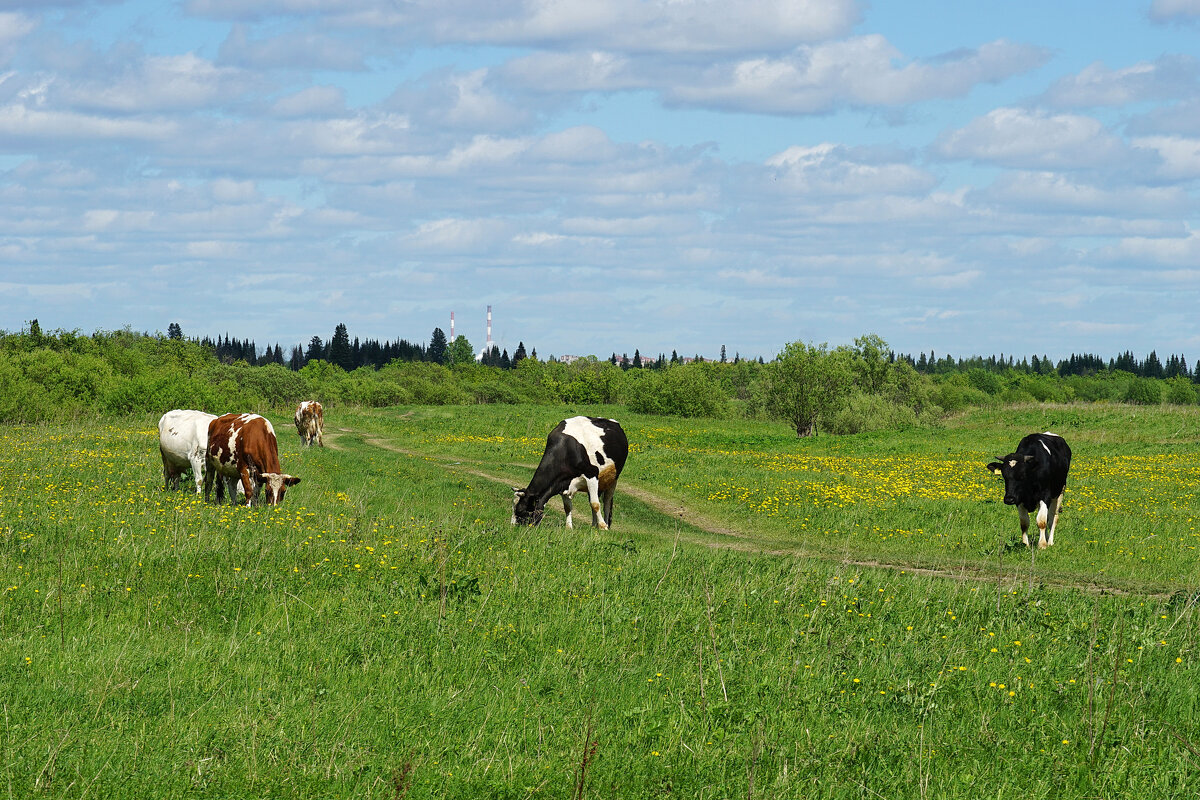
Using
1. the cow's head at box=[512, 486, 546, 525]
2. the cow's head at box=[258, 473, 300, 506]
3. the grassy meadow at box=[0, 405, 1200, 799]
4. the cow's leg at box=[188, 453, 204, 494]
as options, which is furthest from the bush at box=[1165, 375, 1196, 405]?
the cow's head at box=[258, 473, 300, 506]

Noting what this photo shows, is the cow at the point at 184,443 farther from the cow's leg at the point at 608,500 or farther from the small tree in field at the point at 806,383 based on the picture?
the small tree in field at the point at 806,383

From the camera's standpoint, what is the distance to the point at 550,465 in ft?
69.3

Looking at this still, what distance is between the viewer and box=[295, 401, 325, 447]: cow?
138 ft

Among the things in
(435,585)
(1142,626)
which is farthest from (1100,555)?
(435,585)

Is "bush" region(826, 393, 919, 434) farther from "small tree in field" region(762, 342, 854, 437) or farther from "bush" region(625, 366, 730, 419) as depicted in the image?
"bush" region(625, 366, 730, 419)

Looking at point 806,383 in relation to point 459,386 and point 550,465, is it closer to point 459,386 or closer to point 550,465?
point 550,465

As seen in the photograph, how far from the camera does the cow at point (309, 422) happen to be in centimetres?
4199

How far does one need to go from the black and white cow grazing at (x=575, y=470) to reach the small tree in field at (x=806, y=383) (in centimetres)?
4379

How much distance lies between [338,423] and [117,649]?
51.0 metres

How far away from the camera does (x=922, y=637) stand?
33.3ft

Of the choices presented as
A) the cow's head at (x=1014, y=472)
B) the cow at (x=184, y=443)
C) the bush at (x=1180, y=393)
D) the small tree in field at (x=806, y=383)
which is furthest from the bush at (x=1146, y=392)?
the cow at (x=184, y=443)

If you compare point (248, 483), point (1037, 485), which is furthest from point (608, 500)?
point (1037, 485)

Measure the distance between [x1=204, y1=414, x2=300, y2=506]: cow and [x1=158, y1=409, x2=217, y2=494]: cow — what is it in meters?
0.64

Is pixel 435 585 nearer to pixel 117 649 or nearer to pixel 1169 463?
pixel 117 649
